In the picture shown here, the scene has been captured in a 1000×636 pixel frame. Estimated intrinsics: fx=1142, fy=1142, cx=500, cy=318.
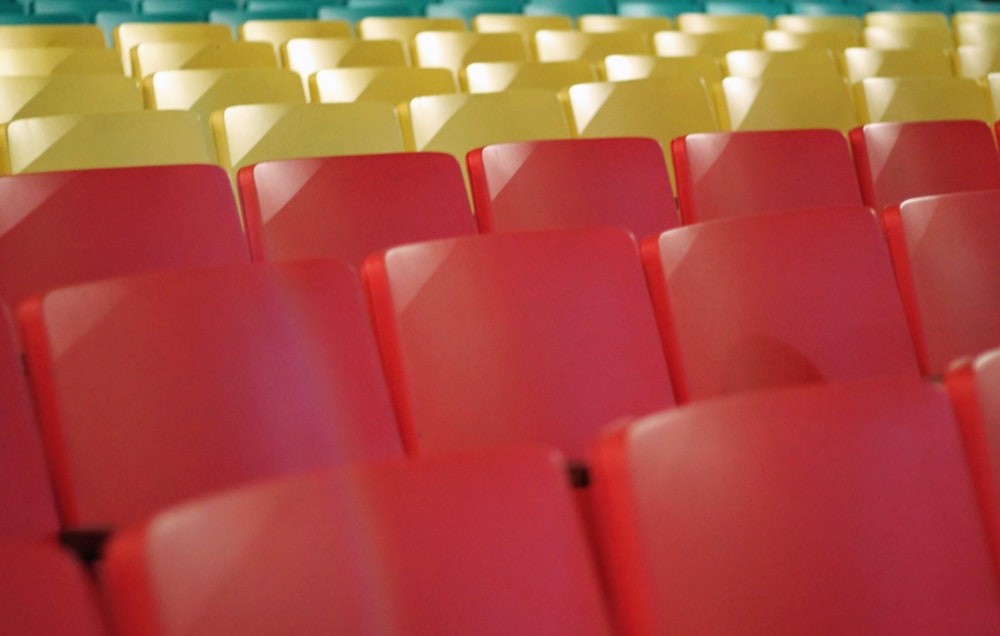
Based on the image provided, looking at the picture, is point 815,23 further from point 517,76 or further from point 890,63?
point 517,76

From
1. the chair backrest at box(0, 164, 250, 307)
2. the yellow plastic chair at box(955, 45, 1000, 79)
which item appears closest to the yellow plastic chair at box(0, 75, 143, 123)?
the chair backrest at box(0, 164, 250, 307)

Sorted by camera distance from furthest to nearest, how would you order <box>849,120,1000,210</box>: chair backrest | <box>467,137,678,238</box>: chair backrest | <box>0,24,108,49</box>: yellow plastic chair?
<box>0,24,108,49</box>: yellow plastic chair → <box>849,120,1000,210</box>: chair backrest → <box>467,137,678,238</box>: chair backrest

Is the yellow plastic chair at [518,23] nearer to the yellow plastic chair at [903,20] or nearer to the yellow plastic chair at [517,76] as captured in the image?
the yellow plastic chair at [517,76]

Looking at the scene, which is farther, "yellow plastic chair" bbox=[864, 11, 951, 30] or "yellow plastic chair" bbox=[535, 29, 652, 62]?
"yellow plastic chair" bbox=[864, 11, 951, 30]

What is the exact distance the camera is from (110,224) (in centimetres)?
52

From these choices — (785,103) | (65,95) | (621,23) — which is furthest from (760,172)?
(621,23)

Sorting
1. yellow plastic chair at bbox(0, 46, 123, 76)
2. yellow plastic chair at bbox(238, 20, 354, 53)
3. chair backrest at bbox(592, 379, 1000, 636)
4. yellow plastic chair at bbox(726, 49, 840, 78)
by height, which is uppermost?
yellow plastic chair at bbox(238, 20, 354, 53)

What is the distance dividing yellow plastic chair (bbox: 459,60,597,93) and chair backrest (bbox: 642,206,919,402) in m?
0.43

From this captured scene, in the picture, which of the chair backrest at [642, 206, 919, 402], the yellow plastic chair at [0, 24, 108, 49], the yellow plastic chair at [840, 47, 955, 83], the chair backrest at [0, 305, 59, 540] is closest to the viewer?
the chair backrest at [0, 305, 59, 540]

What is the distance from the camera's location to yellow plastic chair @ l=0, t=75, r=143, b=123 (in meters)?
0.75

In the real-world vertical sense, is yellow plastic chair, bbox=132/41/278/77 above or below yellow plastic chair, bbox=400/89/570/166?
above

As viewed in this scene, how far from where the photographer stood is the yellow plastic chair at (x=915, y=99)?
914 mm

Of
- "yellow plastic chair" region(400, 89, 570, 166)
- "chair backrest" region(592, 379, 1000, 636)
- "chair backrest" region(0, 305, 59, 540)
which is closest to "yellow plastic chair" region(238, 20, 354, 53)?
"yellow plastic chair" region(400, 89, 570, 166)

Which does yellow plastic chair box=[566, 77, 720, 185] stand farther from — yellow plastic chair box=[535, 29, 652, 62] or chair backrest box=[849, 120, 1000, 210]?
yellow plastic chair box=[535, 29, 652, 62]
